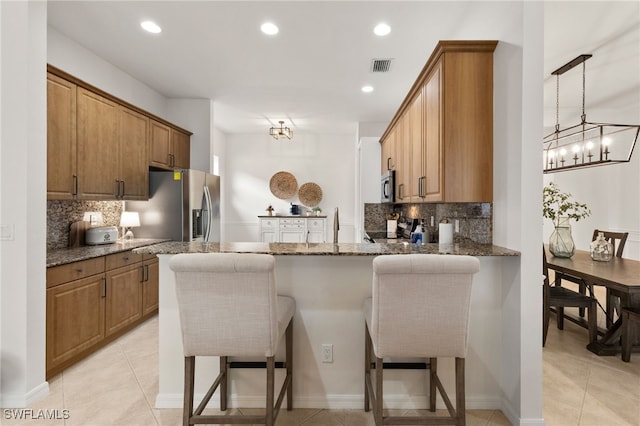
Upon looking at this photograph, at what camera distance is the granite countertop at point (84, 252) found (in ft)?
8.55

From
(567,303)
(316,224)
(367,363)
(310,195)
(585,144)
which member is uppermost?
(585,144)

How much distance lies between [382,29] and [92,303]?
11.7 ft

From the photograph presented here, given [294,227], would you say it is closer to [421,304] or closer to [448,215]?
[448,215]

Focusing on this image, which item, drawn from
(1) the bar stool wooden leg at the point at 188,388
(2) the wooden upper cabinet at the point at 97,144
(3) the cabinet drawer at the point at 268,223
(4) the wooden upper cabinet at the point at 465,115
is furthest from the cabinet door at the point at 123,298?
(3) the cabinet drawer at the point at 268,223

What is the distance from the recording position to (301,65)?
371 centimetres

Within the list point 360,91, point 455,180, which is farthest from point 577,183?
point 455,180

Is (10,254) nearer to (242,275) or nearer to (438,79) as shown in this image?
(242,275)

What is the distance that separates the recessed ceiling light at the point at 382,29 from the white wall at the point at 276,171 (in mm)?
4256

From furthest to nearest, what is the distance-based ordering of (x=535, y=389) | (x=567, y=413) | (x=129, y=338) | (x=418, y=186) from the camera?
(x=129, y=338) → (x=418, y=186) → (x=567, y=413) → (x=535, y=389)

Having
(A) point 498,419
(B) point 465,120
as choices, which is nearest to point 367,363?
(A) point 498,419

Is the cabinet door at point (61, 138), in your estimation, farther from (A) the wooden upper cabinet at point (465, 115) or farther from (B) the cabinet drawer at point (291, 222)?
(B) the cabinet drawer at point (291, 222)

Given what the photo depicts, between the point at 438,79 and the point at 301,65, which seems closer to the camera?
the point at 438,79

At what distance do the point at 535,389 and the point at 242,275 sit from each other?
1.86 m

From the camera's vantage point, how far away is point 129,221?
12.8ft
